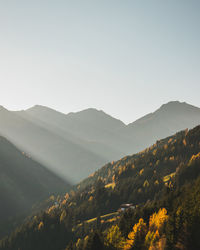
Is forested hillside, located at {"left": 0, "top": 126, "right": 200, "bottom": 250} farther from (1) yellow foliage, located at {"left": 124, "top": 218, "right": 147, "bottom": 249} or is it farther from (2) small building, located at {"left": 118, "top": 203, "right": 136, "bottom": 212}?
(2) small building, located at {"left": 118, "top": 203, "right": 136, "bottom": 212}

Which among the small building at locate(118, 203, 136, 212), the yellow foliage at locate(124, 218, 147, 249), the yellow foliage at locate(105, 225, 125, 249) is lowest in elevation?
the small building at locate(118, 203, 136, 212)

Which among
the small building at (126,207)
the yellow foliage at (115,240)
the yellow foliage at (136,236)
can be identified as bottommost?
the small building at (126,207)

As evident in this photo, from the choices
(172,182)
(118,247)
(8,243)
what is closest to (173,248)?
Answer: (118,247)

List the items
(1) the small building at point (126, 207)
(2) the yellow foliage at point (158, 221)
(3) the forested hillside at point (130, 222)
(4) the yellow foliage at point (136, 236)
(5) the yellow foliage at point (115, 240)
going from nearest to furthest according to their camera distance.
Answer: (3) the forested hillside at point (130, 222) < (4) the yellow foliage at point (136, 236) < (2) the yellow foliage at point (158, 221) < (5) the yellow foliage at point (115, 240) < (1) the small building at point (126, 207)

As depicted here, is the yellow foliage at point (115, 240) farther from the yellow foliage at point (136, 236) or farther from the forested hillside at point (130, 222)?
the yellow foliage at point (136, 236)

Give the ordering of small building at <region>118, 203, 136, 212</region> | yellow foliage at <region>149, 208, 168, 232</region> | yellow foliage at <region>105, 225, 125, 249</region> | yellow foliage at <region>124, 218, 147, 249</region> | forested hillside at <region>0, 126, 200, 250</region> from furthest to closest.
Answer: small building at <region>118, 203, 136, 212</region> → yellow foliage at <region>105, 225, 125, 249</region> → yellow foliage at <region>149, 208, 168, 232</region> → yellow foliage at <region>124, 218, 147, 249</region> → forested hillside at <region>0, 126, 200, 250</region>

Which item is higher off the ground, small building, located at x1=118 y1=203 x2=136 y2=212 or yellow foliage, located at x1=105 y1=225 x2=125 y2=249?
yellow foliage, located at x1=105 y1=225 x2=125 y2=249

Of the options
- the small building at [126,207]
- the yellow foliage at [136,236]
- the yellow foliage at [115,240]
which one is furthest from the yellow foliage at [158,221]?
the small building at [126,207]

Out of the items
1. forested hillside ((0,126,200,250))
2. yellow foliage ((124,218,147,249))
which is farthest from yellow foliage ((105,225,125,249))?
yellow foliage ((124,218,147,249))

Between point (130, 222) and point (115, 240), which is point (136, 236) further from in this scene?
point (130, 222)

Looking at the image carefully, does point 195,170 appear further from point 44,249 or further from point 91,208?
point 44,249

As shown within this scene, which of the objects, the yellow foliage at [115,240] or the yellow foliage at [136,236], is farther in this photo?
the yellow foliage at [115,240]

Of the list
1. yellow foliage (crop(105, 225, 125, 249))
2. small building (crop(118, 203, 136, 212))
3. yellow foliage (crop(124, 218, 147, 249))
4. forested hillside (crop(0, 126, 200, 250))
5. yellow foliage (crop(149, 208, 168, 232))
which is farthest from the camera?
small building (crop(118, 203, 136, 212))

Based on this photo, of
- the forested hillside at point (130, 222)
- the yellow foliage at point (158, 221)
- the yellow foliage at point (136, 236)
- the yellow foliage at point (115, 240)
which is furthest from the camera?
the yellow foliage at point (115, 240)
